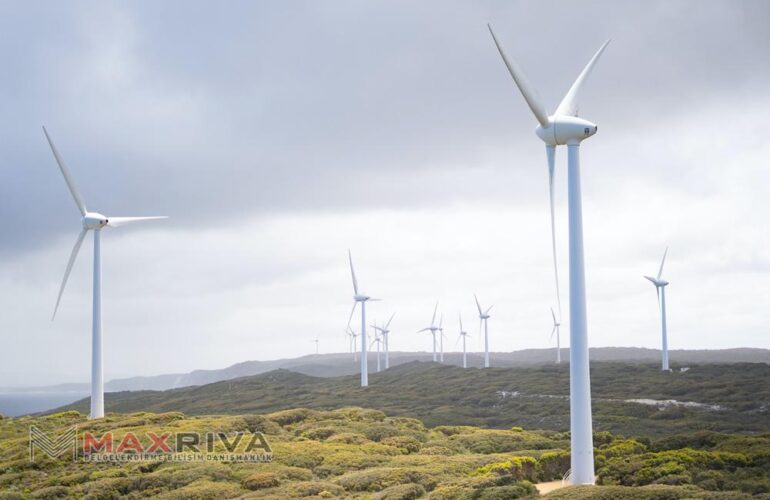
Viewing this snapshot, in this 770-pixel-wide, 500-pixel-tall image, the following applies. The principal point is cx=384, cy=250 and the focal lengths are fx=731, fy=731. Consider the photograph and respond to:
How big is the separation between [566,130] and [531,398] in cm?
6475

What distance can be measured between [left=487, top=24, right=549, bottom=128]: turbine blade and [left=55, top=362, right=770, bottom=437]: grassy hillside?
36181 mm

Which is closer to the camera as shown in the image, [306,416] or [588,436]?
[588,436]

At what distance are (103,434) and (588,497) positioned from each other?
3400 centimetres

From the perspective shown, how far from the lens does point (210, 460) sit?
38.0m

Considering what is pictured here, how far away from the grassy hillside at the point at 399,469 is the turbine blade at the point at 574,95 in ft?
49.5

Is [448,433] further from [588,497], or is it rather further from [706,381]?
[706,381]

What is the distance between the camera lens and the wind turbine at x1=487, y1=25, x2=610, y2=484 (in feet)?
90.4

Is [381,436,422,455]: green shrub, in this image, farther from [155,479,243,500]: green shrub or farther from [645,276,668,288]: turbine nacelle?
[645,276,668,288]: turbine nacelle

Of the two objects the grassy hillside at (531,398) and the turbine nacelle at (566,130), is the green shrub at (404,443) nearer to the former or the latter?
the turbine nacelle at (566,130)

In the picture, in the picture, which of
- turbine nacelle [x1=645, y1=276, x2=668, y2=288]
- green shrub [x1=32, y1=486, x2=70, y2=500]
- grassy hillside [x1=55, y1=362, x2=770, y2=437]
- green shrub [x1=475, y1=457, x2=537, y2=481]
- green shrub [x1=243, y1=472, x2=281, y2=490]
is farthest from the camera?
turbine nacelle [x1=645, y1=276, x2=668, y2=288]

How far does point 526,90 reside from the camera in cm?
2961

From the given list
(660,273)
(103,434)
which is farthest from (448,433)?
(660,273)

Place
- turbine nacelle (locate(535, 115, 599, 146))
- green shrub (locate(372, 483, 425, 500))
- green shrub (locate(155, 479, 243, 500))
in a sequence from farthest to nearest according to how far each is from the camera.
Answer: green shrub (locate(155, 479, 243, 500)) → turbine nacelle (locate(535, 115, 599, 146)) → green shrub (locate(372, 483, 425, 500))

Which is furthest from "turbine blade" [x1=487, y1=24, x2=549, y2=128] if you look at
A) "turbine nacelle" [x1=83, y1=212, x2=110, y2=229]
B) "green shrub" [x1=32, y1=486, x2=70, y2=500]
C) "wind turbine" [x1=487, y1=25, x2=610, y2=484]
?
"turbine nacelle" [x1=83, y1=212, x2=110, y2=229]
